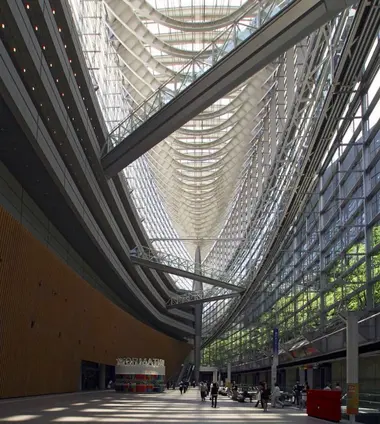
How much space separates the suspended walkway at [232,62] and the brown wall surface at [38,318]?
6.31m

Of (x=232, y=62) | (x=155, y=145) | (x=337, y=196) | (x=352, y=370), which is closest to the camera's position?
(x=352, y=370)

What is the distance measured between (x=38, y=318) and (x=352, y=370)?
45.3ft

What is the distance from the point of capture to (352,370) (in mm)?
19078

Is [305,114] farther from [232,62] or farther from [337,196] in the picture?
[232,62]

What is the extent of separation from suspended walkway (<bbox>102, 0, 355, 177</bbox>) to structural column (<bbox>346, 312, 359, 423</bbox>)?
28.6 ft

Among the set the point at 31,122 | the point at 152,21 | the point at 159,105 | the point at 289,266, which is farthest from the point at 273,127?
the point at 31,122

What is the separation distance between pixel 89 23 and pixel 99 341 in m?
22.8

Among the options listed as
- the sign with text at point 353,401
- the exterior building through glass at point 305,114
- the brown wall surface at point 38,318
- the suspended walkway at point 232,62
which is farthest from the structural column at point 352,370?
the brown wall surface at point 38,318

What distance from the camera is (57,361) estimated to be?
1250 inches

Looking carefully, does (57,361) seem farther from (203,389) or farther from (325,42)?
(325,42)

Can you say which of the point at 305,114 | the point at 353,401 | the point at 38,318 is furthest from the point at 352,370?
the point at 305,114

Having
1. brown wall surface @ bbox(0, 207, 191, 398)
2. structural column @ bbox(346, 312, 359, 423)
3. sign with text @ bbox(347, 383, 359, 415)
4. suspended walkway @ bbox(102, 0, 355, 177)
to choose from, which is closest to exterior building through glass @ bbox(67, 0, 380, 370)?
suspended walkway @ bbox(102, 0, 355, 177)

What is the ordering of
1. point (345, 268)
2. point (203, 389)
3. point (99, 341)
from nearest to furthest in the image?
point (345, 268) → point (203, 389) → point (99, 341)

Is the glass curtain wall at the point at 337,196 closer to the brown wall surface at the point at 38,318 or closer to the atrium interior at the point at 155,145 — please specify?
the atrium interior at the point at 155,145
